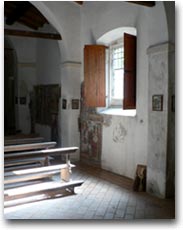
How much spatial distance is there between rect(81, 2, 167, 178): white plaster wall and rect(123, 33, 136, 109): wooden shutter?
0.15 m

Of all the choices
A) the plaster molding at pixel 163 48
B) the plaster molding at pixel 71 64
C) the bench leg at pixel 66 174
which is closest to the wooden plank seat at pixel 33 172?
the bench leg at pixel 66 174

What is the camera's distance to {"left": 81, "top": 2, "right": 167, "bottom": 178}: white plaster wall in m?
4.69

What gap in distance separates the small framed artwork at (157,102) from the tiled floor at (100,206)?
1.44m

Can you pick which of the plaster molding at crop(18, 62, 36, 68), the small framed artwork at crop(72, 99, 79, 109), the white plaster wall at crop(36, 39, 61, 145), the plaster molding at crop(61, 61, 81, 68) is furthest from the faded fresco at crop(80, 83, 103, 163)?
the plaster molding at crop(18, 62, 36, 68)

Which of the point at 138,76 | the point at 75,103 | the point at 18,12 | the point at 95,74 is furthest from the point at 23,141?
the point at 18,12

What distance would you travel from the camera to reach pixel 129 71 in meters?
5.52

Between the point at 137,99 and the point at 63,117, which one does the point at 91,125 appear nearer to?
the point at 63,117

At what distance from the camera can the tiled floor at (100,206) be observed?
384cm

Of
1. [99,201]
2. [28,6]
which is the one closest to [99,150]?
[99,201]

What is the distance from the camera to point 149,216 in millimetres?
3824

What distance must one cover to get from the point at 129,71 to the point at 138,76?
0.69 ft

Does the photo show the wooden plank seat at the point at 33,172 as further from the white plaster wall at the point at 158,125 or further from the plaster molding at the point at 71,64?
the plaster molding at the point at 71,64

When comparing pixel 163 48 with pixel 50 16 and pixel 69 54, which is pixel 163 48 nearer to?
pixel 69 54

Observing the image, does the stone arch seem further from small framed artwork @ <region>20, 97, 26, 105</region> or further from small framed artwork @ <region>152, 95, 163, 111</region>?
small framed artwork @ <region>20, 97, 26, 105</region>
